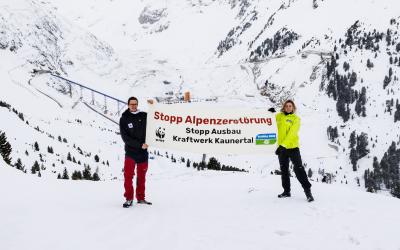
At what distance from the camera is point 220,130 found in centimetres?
982

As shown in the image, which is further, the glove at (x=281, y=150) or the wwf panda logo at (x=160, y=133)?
the wwf panda logo at (x=160, y=133)

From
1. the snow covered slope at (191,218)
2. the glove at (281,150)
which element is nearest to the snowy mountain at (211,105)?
the snow covered slope at (191,218)

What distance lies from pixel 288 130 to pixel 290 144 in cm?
28

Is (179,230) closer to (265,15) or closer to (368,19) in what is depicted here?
(368,19)

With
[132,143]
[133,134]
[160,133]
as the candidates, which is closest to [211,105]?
[160,133]

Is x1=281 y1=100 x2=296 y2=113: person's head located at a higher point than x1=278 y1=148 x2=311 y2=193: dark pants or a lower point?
higher

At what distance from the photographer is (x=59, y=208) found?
7539 millimetres

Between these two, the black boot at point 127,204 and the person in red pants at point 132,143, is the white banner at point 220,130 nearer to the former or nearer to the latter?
the person in red pants at point 132,143

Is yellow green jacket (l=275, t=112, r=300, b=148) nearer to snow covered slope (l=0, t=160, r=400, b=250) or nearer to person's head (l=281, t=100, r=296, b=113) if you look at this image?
person's head (l=281, t=100, r=296, b=113)

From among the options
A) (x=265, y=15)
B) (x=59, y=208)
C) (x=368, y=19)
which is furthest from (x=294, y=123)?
(x=265, y=15)

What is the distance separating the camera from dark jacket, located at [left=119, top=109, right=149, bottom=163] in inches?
324

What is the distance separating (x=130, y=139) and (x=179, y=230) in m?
2.21

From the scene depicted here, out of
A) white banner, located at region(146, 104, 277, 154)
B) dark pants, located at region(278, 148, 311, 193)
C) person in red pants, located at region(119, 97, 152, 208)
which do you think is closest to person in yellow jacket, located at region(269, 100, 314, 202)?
dark pants, located at region(278, 148, 311, 193)

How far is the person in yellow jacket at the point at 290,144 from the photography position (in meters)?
8.81
